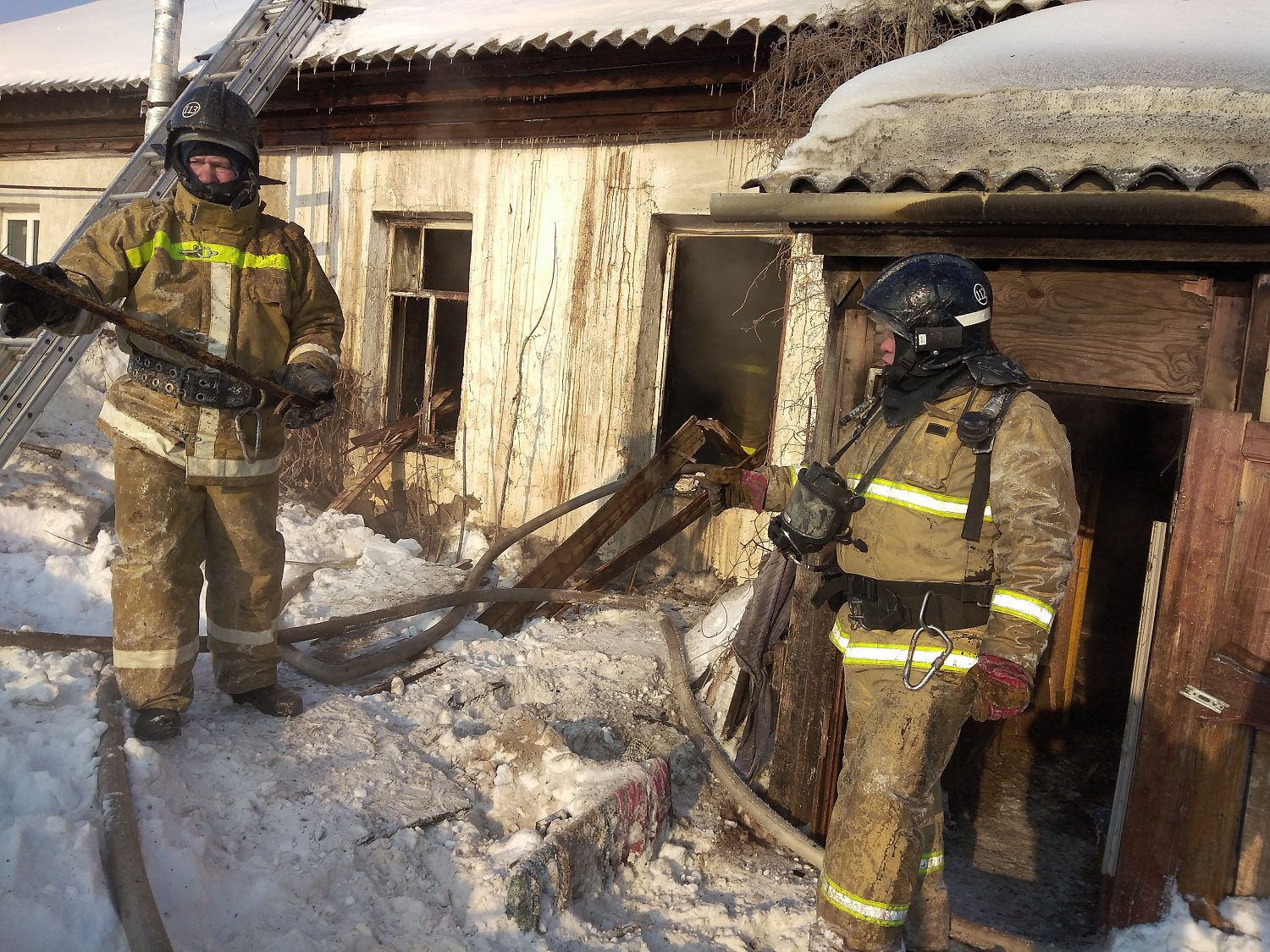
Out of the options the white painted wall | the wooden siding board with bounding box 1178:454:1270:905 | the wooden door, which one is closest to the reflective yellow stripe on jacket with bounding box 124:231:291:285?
the wooden door

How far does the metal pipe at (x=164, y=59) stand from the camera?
25.0 feet

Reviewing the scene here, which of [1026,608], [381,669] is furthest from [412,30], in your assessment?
[1026,608]

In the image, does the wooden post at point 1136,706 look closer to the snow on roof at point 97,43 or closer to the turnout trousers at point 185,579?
the turnout trousers at point 185,579

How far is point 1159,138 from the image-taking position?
3.12 meters

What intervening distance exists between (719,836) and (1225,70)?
11.6ft

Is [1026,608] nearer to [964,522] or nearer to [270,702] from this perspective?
[964,522]

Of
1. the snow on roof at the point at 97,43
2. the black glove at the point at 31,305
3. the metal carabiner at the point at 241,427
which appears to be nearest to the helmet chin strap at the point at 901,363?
the metal carabiner at the point at 241,427

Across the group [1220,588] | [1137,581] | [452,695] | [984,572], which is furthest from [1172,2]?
[452,695]

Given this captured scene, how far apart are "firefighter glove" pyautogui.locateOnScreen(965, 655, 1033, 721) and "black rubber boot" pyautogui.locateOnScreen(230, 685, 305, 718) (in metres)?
2.71

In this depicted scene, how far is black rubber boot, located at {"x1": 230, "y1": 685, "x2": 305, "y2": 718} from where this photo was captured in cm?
377

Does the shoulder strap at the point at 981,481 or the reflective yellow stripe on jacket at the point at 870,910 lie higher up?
the shoulder strap at the point at 981,481

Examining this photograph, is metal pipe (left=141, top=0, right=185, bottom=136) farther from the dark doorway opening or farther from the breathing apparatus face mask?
the dark doorway opening

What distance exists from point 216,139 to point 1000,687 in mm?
3329

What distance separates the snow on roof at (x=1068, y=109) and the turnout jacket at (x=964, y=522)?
1.00 m
